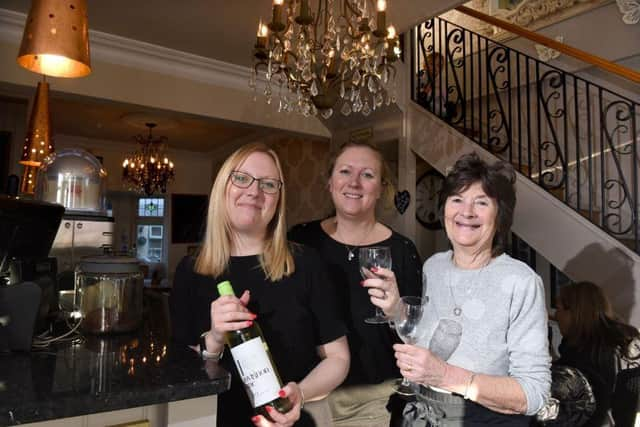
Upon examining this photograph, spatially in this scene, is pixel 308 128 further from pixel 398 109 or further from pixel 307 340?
pixel 307 340

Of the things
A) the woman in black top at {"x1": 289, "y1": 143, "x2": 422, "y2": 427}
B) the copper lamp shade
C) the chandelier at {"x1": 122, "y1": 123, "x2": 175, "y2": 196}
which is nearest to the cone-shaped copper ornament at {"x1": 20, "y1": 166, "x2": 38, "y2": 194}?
the copper lamp shade

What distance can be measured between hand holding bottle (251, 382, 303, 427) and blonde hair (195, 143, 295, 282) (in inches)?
11.9

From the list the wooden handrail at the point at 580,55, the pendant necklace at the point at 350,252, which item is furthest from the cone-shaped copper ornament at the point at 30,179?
the wooden handrail at the point at 580,55

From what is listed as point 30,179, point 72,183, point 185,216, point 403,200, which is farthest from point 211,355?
point 185,216

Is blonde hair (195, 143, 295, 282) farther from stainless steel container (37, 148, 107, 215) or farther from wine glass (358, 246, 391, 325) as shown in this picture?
stainless steel container (37, 148, 107, 215)

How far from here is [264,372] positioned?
86 centimetres

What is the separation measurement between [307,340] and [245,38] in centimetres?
353

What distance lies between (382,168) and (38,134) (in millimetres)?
1616

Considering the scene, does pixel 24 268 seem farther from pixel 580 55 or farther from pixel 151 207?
pixel 151 207

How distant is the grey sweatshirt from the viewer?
3.60 ft

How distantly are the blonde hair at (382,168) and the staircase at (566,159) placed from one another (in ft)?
7.38

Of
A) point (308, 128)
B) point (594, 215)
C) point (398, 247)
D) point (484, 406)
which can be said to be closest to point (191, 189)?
point (308, 128)

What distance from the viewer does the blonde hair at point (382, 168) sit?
168 centimetres

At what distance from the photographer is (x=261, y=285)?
1.14 metres
